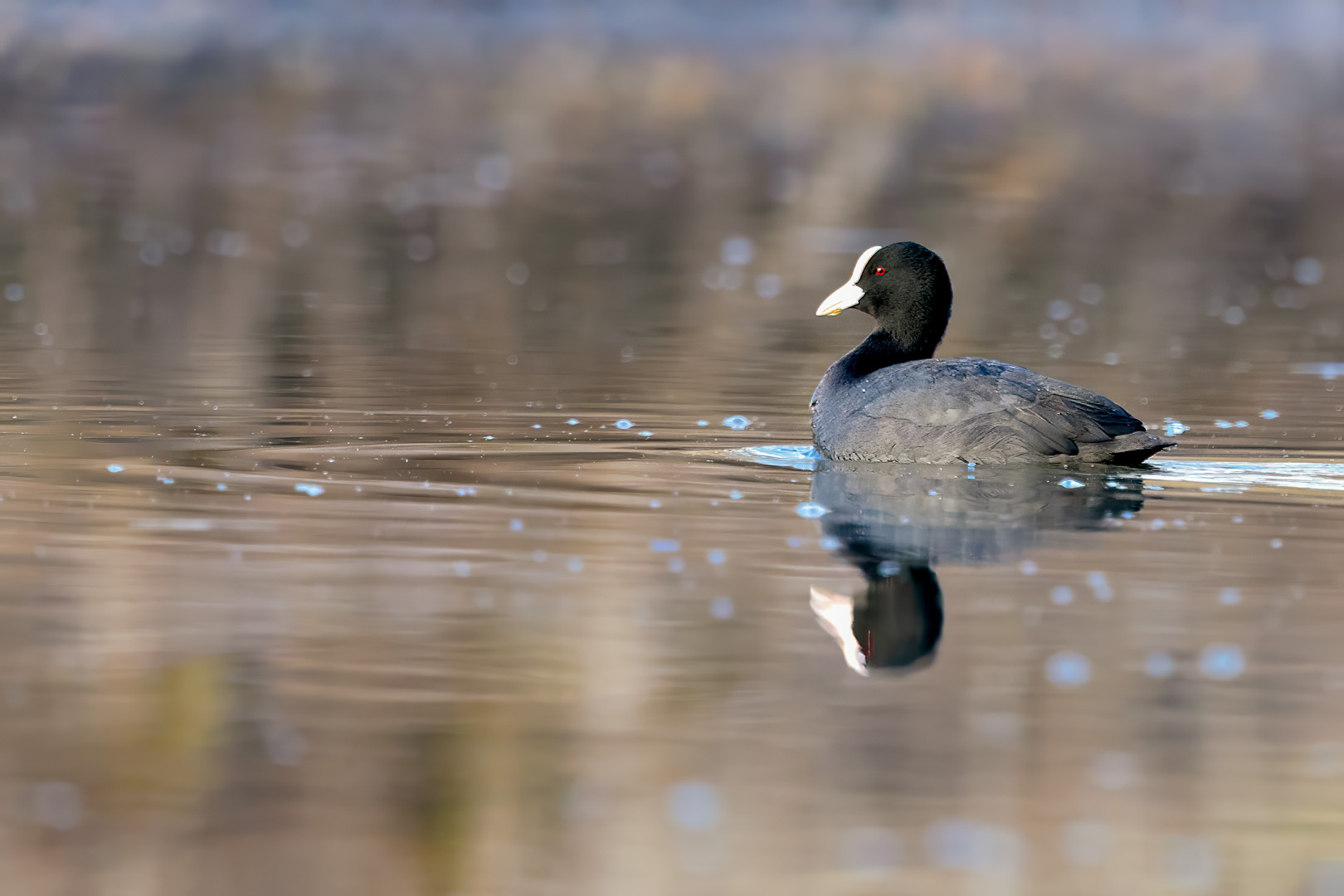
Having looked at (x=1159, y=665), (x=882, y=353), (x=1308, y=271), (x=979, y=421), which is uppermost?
(x=1308, y=271)

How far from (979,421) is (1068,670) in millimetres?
4331

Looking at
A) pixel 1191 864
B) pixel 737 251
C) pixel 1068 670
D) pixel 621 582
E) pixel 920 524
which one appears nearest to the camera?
pixel 1191 864

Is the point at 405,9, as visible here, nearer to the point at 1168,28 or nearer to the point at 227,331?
the point at 1168,28

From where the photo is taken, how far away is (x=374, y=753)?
6664 millimetres

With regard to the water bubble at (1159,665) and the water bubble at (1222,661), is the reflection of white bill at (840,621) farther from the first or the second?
the water bubble at (1222,661)

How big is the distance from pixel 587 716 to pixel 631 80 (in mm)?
57145

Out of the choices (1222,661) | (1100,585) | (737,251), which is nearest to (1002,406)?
(1100,585)

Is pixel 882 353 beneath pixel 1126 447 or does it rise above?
above

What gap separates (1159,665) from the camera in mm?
7824

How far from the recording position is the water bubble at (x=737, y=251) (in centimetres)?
2591

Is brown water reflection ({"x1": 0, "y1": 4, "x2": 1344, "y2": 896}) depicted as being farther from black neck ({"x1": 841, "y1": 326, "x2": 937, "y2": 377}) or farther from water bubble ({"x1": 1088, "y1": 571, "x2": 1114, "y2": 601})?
black neck ({"x1": 841, "y1": 326, "x2": 937, "y2": 377})

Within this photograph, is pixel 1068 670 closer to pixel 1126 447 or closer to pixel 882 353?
pixel 1126 447

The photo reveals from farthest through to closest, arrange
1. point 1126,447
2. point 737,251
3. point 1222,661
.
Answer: point 737,251 < point 1126,447 < point 1222,661

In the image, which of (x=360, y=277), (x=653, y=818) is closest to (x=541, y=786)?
(x=653, y=818)
